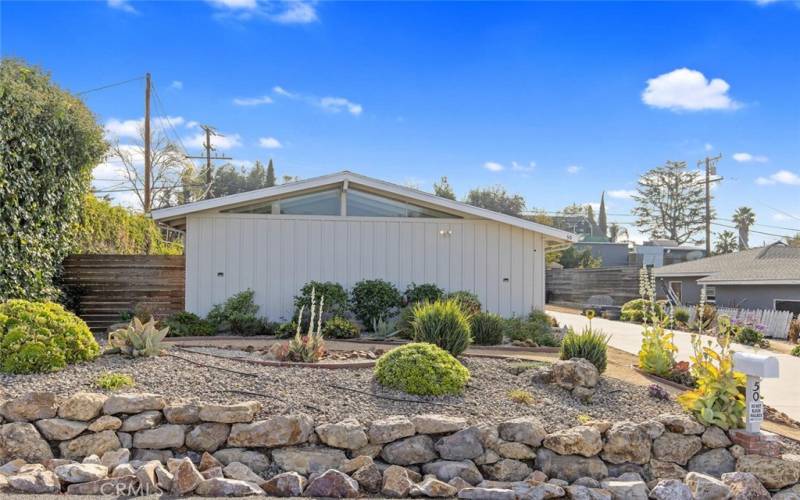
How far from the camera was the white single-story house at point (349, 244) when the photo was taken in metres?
10.9

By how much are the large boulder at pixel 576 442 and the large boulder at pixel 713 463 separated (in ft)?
2.80

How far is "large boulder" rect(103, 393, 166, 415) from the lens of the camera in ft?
14.8

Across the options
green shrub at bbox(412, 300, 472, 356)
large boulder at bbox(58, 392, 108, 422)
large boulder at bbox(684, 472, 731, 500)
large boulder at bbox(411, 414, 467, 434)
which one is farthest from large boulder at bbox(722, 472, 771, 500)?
large boulder at bbox(58, 392, 108, 422)

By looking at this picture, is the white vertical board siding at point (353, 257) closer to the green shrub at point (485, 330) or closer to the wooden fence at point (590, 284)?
the green shrub at point (485, 330)

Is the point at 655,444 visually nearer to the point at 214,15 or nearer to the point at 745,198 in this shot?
the point at 214,15

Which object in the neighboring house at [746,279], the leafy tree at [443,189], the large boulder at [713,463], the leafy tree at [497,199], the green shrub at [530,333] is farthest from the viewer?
the leafy tree at [497,199]

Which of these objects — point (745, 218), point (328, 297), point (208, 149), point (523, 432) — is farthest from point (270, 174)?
point (745, 218)

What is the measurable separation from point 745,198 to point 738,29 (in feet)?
120

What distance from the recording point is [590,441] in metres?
4.36

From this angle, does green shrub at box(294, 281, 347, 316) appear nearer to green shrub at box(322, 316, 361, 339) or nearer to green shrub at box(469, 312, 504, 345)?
green shrub at box(322, 316, 361, 339)

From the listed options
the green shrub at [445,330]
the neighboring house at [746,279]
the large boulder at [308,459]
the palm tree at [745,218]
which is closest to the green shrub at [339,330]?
the green shrub at [445,330]

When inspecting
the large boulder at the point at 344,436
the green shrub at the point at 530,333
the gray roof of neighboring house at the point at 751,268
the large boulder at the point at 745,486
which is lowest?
the large boulder at the point at 745,486

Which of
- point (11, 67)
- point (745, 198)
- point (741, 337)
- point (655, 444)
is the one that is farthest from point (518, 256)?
point (745, 198)

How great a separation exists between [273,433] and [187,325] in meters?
6.07
